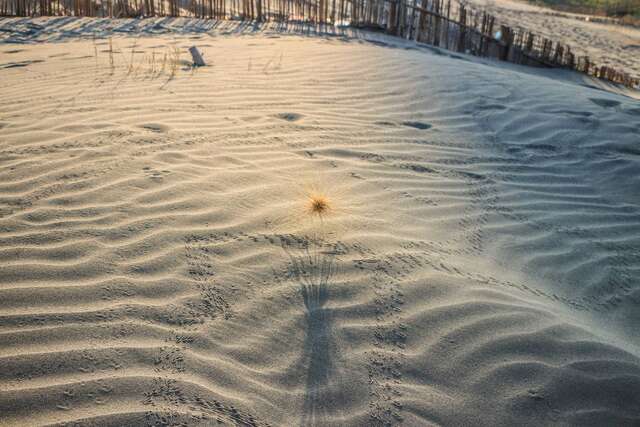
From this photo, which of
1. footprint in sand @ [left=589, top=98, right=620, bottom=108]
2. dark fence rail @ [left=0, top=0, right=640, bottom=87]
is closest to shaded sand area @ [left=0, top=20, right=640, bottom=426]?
footprint in sand @ [left=589, top=98, right=620, bottom=108]

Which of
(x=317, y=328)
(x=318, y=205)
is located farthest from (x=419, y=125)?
(x=317, y=328)

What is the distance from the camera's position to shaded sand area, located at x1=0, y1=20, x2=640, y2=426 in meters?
1.95

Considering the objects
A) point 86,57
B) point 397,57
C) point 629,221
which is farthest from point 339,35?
point 629,221

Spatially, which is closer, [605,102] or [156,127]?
[156,127]

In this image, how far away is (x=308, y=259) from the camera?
263 cm

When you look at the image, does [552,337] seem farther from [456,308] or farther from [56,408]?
[56,408]

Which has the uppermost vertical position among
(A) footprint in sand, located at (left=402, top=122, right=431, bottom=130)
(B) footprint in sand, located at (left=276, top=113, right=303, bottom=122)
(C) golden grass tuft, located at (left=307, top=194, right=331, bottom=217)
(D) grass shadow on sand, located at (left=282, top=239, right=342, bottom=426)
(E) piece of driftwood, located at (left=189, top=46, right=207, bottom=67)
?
(E) piece of driftwood, located at (left=189, top=46, right=207, bottom=67)

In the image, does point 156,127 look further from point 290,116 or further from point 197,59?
point 197,59

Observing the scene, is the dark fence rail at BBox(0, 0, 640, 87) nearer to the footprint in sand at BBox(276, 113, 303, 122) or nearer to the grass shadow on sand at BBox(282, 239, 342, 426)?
the footprint in sand at BBox(276, 113, 303, 122)

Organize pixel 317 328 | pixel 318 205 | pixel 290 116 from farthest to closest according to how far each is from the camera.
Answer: pixel 290 116 < pixel 318 205 < pixel 317 328

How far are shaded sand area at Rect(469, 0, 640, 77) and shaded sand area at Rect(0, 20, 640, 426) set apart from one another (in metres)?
9.05

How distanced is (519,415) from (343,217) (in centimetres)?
145

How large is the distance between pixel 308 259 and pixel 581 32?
17208 mm

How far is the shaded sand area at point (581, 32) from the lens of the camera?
1277 cm
